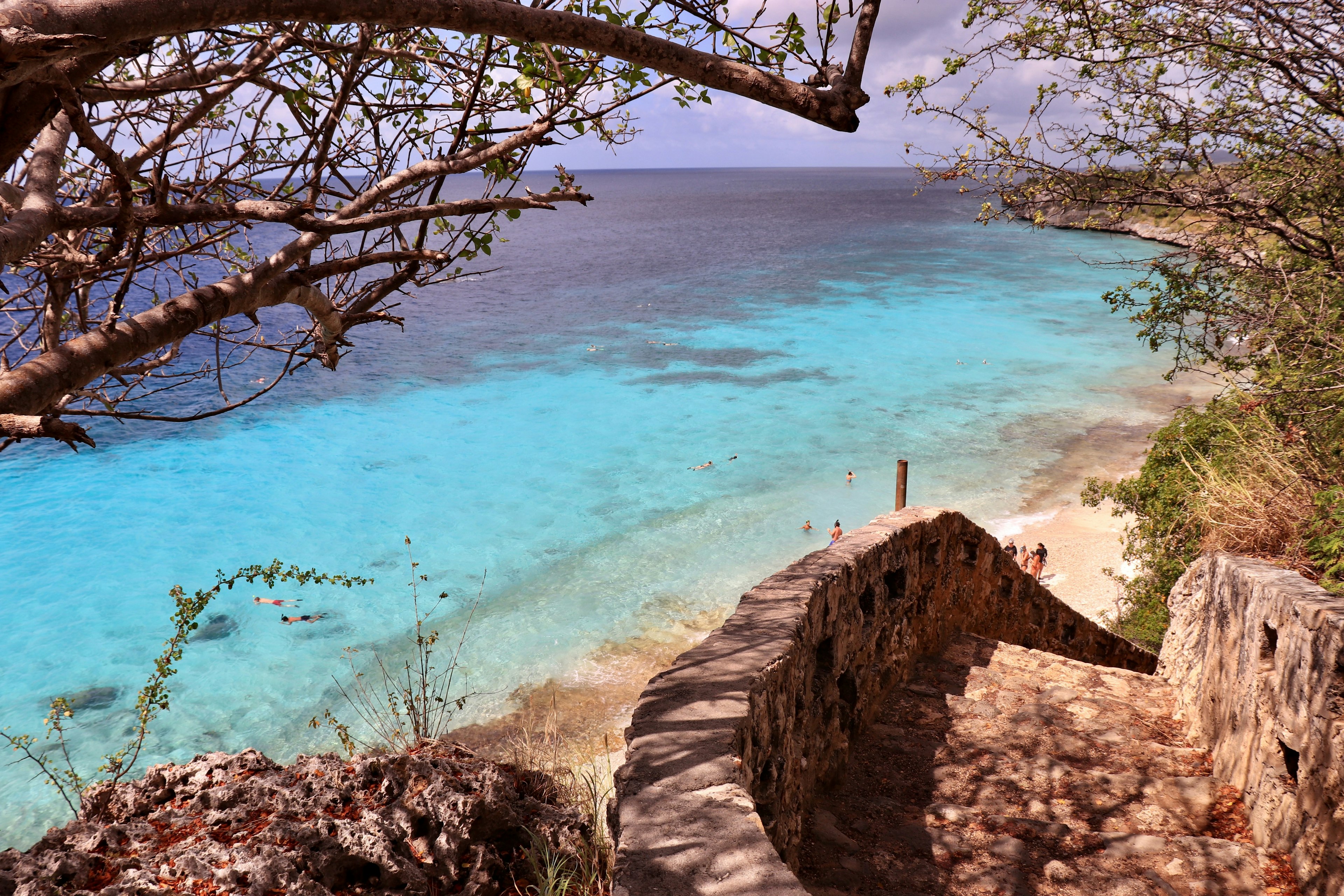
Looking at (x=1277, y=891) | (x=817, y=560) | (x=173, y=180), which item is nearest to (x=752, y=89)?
(x=817, y=560)

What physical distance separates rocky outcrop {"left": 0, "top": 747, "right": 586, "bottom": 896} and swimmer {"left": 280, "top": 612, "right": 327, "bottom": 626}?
1726 centimetres

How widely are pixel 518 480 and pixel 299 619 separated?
29.4ft

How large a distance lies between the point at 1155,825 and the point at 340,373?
38.0 metres

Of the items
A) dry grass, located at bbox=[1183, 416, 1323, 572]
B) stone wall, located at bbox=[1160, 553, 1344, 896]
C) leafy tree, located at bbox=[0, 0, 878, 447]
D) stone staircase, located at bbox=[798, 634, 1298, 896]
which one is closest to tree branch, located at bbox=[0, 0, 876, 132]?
leafy tree, located at bbox=[0, 0, 878, 447]

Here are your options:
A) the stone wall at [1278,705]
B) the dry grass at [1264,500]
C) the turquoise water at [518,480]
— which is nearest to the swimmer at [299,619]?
the turquoise water at [518,480]

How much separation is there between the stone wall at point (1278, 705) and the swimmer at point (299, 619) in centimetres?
1836

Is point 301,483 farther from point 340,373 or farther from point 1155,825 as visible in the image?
point 1155,825

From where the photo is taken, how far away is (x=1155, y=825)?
4.15 metres

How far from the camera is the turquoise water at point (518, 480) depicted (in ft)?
57.7

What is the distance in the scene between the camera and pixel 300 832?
2.88m

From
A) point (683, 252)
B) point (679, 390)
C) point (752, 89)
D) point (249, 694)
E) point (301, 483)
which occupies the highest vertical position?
point (683, 252)

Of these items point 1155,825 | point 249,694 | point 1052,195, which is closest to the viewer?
point 1155,825

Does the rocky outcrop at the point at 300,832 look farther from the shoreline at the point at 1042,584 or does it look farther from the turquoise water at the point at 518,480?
the turquoise water at the point at 518,480

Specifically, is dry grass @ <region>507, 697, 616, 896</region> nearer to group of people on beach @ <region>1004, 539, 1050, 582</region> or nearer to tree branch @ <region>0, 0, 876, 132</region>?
tree branch @ <region>0, 0, 876, 132</region>
